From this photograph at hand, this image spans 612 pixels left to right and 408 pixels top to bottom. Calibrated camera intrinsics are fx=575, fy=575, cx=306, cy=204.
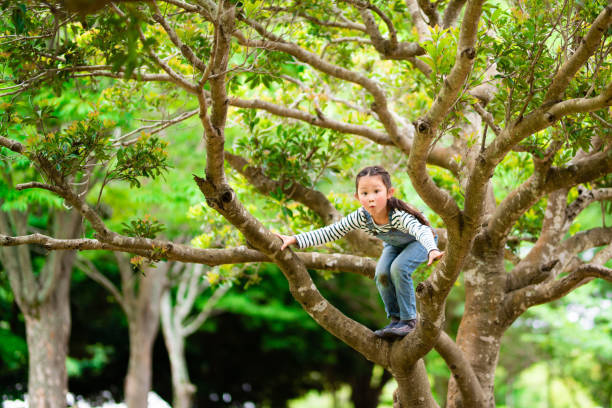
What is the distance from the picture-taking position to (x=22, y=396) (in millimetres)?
13617

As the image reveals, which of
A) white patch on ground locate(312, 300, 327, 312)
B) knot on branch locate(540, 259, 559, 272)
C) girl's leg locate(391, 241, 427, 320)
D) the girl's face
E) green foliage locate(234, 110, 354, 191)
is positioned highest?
green foliage locate(234, 110, 354, 191)

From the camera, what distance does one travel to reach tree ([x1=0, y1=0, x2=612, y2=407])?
3.06 metres

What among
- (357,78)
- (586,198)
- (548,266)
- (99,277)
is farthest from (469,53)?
(99,277)

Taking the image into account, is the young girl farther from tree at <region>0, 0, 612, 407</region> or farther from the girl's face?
tree at <region>0, 0, 612, 407</region>

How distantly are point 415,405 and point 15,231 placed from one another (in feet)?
23.9

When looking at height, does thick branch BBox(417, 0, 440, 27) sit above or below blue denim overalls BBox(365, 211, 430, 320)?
above

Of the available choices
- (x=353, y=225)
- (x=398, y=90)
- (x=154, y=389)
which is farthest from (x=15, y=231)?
(x=154, y=389)

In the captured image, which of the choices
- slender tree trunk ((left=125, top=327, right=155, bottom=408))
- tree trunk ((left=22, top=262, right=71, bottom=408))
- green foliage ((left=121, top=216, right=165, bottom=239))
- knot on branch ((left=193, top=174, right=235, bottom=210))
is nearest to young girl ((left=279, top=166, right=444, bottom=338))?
knot on branch ((left=193, top=174, right=235, bottom=210))

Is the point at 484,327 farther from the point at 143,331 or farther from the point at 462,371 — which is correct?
the point at 143,331

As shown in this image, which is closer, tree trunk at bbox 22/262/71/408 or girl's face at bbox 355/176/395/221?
girl's face at bbox 355/176/395/221

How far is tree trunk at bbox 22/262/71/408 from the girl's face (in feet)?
22.2

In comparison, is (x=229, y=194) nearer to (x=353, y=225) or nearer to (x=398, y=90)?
(x=353, y=225)

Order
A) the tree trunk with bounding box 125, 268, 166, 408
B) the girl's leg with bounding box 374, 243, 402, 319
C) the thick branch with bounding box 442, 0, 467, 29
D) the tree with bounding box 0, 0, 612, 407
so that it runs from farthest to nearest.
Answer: the tree trunk with bounding box 125, 268, 166, 408, the thick branch with bounding box 442, 0, 467, 29, the girl's leg with bounding box 374, 243, 402, 319, the tree with bounding box 0, 0, 612, 407

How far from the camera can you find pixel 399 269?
12.3 feet
